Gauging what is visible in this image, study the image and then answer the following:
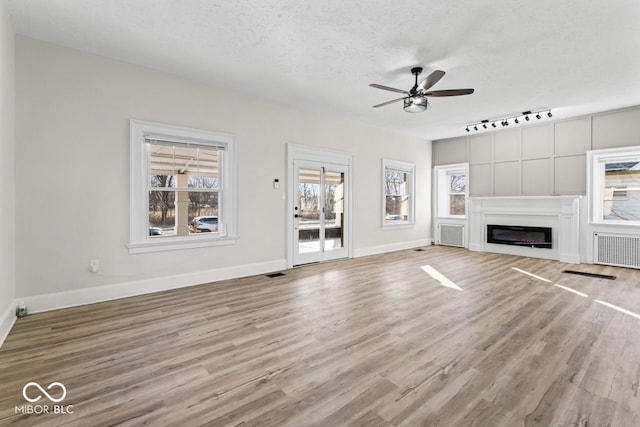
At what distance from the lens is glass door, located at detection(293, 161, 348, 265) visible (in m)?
5.72

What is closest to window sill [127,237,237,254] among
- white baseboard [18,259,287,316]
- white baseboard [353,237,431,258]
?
white baseboard [18,259,287,316]

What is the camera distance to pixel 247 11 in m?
2.86

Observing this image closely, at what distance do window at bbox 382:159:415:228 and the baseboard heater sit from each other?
3.69 m

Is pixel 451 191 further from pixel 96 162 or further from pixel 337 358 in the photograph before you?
pixel 96 162

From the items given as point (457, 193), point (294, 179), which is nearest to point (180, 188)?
point (294, 179)

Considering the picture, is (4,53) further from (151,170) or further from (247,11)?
(247,11)

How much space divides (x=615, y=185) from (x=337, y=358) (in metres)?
6.86

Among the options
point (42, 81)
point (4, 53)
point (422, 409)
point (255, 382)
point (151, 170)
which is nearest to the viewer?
point (422, 409)

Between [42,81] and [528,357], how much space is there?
547 cm

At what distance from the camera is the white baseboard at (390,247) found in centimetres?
677

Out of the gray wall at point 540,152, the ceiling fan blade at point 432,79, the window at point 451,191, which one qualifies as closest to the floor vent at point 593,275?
the gray wall at point 540,152

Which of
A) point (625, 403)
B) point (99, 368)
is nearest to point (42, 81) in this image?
point (99, 368)

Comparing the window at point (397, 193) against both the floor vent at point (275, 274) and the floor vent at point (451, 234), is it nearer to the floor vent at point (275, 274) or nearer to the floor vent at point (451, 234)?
the floor vent at point (451, 234)

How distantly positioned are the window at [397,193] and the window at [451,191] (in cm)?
110
